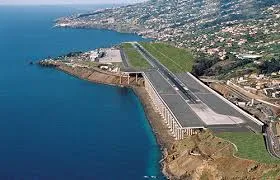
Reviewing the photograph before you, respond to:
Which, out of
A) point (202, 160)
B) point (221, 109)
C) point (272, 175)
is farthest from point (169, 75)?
point (272, 175)

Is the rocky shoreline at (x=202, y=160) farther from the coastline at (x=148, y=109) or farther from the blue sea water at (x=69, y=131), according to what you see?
the blue sea water at (x=69, y=131)

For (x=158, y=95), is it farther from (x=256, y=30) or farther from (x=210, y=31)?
(x=210, y=31)

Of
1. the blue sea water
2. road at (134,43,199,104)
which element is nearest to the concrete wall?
the blue sea water

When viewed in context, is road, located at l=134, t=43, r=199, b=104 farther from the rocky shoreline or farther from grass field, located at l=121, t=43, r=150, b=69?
the rocky shoreline

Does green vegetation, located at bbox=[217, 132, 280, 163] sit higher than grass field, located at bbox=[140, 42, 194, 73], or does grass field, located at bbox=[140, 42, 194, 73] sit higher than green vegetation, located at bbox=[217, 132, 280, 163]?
grass field, located at bbox=[140, 42, 194, 73]

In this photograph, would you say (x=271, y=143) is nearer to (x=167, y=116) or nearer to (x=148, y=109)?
(x=167, y=116)

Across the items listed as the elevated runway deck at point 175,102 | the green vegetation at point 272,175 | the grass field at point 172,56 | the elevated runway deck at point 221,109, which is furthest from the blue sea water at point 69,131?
the grass field at point 172,56

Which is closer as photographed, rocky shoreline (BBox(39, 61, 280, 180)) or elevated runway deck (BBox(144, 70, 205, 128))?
rocky shoreline (BBox(39, 61, 280, 180))
